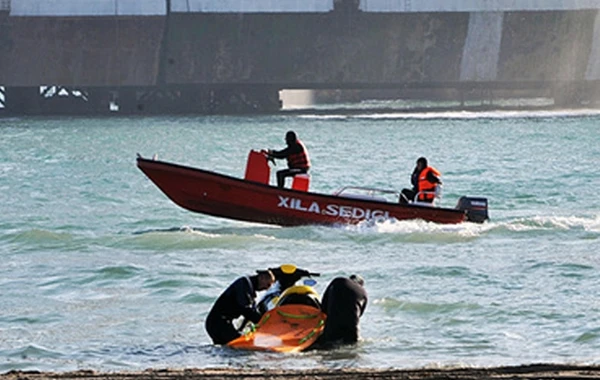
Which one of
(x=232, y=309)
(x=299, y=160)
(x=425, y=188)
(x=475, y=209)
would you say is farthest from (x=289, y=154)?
(x=232, y=309)

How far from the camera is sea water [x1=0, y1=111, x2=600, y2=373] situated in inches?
420

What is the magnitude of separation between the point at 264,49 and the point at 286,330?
4486 centimetres

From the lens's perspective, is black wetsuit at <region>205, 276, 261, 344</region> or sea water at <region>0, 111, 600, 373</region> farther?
sea water at <region>0, 111, 600, 373</region>

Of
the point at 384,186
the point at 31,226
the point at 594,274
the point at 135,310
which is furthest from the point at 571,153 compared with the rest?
the point at 135,310

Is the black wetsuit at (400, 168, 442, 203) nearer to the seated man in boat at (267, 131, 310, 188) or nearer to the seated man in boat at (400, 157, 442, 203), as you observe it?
the seated man in boat at (400, 157, 442, 203)

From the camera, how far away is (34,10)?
53.1 metres

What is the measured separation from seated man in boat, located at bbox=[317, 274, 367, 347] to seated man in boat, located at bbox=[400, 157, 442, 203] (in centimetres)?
714

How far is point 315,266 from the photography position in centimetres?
1542

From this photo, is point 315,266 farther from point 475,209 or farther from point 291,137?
point 475,209

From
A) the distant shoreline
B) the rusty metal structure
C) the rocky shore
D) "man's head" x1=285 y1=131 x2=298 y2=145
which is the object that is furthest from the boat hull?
the distant shoreline

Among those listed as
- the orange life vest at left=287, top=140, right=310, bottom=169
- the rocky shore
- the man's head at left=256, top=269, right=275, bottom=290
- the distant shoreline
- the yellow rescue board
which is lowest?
the distant shoreline

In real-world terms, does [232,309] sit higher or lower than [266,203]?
higher

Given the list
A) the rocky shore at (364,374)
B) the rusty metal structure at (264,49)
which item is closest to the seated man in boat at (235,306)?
the rocky shore at (364,374)

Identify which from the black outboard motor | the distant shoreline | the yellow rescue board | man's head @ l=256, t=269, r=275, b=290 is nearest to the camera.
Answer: man's head @ l=256, t=269, r=275, b=290
